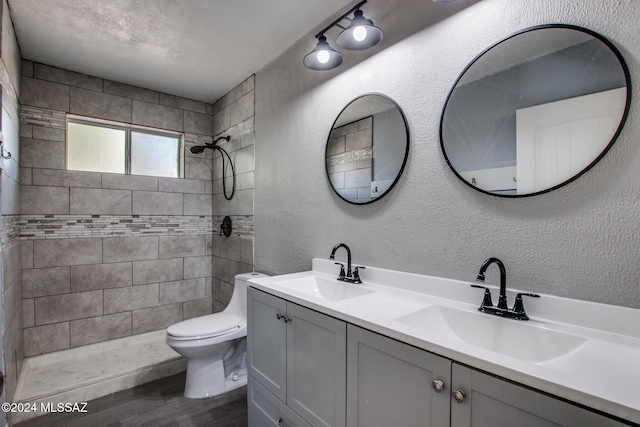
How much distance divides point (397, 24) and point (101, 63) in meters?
2.55

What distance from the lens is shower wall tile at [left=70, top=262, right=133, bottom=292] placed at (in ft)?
9.16

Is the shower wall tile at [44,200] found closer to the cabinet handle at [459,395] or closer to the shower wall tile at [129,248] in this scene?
the shower wall tile at [129,248]

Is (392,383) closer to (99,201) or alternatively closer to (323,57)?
(323,57)

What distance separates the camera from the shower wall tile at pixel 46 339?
8.43 ft

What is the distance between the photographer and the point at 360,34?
1604mm

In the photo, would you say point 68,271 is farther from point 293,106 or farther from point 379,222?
point 379,222

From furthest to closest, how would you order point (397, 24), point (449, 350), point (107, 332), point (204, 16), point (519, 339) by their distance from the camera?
point (107, 332) < point (204, 16) < point (397, 24) < point (519, 339) < point (449, 350)

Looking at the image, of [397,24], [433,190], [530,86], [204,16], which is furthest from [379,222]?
[204,16]

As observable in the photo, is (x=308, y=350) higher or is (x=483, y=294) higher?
(x=483, y=294)

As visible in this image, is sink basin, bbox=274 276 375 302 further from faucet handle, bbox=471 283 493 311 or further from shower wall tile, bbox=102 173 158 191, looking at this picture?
shower wall tile, bbox=102 173 158 191

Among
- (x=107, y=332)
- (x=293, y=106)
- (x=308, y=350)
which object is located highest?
(x=293, y=106)

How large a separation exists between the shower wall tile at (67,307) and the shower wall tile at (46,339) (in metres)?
0.05

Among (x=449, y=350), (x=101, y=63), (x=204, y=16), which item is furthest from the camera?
(x=101, y=63)

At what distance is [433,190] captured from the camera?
148cm
